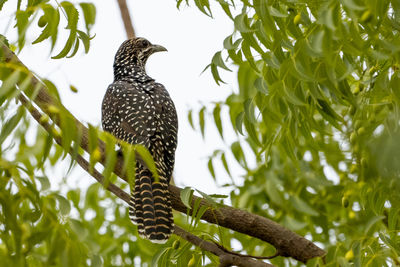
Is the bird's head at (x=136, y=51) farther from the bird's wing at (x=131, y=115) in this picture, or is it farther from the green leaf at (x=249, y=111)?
the green leaf at (x=249, y=111)

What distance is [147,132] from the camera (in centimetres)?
504

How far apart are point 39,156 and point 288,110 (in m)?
1.21

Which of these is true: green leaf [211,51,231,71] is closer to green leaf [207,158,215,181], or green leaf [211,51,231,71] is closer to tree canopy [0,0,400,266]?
tree canopy [0,0,400,266]

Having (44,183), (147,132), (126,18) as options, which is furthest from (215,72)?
(126,18)

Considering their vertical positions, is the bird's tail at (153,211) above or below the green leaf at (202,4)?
below

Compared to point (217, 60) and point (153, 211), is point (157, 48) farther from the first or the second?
point (217, 60)

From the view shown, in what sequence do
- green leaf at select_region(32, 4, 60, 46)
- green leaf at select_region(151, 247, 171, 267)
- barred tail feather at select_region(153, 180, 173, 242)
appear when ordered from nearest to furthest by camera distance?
green leaf at select_region(32, 4, 60, 46) < green leaf at select_region(151, 247, 171, 267) < barred tail feather at select_region(153, 180, 173, 242)

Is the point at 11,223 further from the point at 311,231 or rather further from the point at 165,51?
the point at 165,51

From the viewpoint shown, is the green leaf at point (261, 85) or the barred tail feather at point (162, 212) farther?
the barred tail feather at point (162, 212)

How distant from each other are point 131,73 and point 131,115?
3.84ft

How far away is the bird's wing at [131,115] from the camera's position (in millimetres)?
5043


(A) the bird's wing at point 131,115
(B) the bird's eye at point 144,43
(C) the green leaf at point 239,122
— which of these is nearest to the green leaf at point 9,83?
(C) the green leaf at point 239,122

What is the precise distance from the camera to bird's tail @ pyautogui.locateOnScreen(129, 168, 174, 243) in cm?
427

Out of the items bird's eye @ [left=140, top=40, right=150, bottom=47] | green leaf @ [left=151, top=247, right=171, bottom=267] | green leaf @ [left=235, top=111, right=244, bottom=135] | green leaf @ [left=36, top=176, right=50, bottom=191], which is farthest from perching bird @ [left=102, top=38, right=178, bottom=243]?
green leaf @ [left=36, top=176, right=50, bottom=191]
